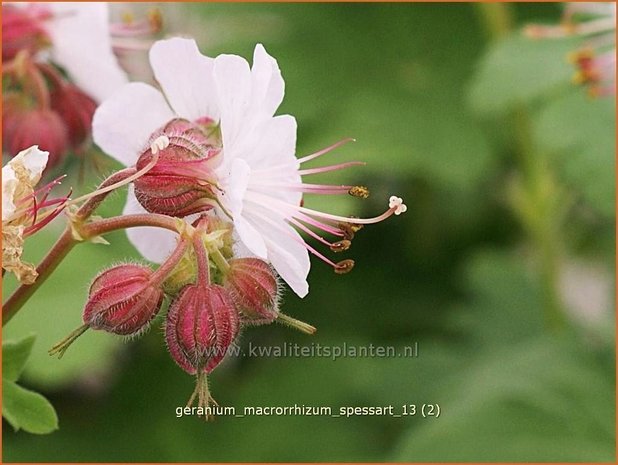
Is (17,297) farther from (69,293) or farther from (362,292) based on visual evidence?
(362,292)

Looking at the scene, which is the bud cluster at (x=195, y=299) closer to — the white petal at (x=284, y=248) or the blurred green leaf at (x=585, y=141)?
the white petal at (x=284, y=248)

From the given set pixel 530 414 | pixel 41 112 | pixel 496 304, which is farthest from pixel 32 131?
pixel 496 304

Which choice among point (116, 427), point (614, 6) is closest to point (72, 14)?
point (614, 6)

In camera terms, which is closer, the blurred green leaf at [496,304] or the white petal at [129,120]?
the white petal at [129,120]

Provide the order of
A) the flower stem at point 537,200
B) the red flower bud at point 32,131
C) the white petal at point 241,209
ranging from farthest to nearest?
the flower stem at point 537,200, the red flower bud at point 32,131, the white petal at point 241,209

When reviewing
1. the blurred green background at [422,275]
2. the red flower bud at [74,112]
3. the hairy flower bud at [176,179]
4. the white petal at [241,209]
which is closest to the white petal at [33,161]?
the hairy flower bud at [176,179]

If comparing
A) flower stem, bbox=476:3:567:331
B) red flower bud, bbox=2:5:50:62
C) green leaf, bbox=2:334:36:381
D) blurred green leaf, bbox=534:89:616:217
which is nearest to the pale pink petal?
green leaf, bbox=2:334:36:381

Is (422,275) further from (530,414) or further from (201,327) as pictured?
(201,327)
